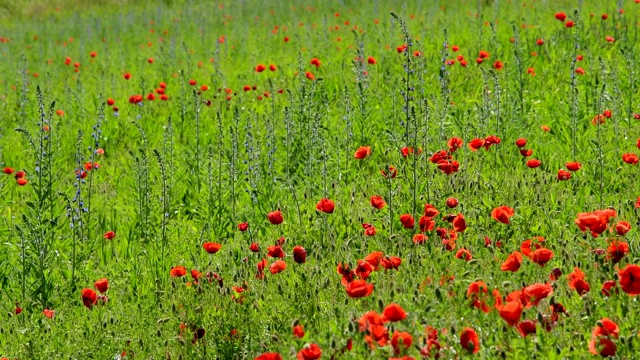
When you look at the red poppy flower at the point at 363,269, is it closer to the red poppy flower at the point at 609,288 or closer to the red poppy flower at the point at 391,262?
the red poppy flower at the point at 391,262

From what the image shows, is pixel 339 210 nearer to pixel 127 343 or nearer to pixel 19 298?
pixel 127 343

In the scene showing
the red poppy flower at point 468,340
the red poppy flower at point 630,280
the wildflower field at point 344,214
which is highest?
the red poppy flower at point 630,280

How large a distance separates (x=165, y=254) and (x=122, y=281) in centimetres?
48

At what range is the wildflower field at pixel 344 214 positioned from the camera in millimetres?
2646

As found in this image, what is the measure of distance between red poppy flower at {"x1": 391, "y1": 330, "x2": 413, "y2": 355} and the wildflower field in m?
0.01

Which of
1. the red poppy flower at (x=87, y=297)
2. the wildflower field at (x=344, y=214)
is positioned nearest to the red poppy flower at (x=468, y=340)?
the wildflower field at (x=344, y=214)

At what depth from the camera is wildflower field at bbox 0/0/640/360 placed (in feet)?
8.68

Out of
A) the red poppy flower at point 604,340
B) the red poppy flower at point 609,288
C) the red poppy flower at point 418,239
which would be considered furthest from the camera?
the red poppy flower at point 418,239

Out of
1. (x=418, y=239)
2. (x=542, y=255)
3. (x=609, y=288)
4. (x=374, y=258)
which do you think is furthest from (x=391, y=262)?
(x=609, y=288)

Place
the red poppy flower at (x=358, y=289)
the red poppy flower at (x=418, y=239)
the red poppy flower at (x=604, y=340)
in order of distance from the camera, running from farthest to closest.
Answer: the red poppy flower at (x=418, y=239), the red poppy flower at (x=358, y=289), the red poppy flower at (x=604, y=340)

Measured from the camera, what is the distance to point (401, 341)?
87.9 inches

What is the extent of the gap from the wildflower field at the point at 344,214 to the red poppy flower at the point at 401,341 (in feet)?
0.04

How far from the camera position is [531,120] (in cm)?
570

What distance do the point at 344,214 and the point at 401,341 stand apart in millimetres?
2176
